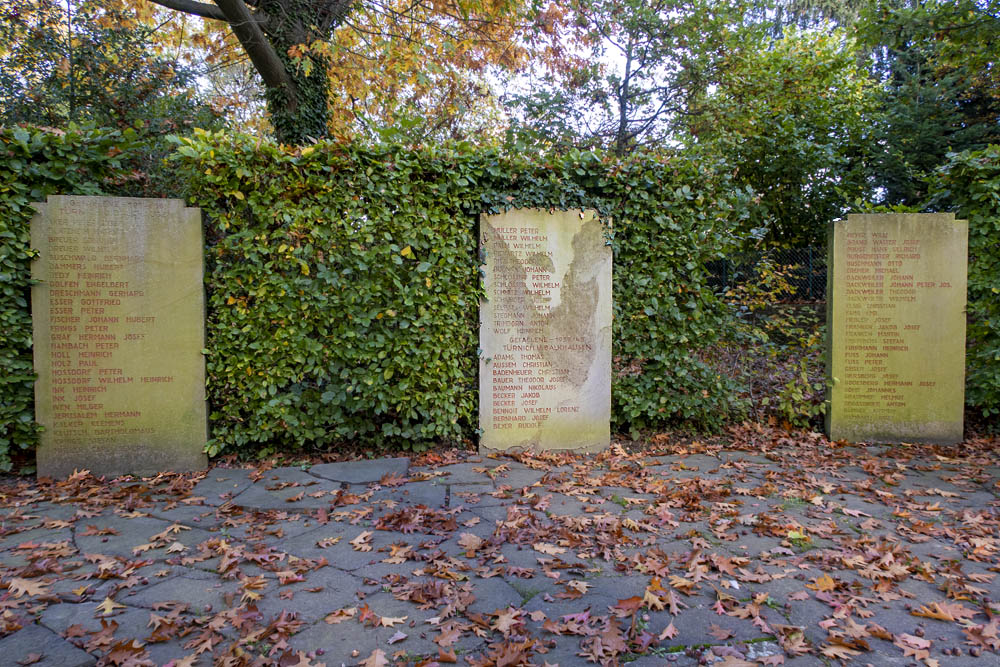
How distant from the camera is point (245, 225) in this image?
470cm

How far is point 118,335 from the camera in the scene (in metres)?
4.54

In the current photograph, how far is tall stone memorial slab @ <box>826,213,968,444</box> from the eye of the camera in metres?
5.54

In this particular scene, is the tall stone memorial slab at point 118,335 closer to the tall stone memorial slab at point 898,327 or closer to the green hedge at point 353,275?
the green hedge at point 353,275

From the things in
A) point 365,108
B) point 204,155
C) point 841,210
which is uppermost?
point 365,108

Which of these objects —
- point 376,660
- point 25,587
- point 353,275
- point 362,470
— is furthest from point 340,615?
point 353,275

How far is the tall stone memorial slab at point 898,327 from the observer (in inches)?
218

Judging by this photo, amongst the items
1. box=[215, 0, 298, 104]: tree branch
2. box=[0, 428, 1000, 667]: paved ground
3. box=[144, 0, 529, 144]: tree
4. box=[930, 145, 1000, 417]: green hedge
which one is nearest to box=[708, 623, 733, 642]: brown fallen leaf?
box=[0, 428, 1000, 667]: paved ground

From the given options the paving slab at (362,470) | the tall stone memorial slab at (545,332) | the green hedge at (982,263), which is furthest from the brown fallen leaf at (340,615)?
the green hedge at (982,263)

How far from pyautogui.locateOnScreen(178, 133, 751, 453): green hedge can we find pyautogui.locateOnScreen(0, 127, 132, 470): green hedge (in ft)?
2.97

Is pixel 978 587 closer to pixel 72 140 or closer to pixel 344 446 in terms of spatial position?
pixel 344 446

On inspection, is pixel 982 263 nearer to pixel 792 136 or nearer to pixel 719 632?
pixel 792 136

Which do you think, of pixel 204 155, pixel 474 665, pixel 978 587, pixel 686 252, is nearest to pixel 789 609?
pixel 978 587

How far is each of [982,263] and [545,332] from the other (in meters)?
4.67

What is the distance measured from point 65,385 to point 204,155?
2.13m
